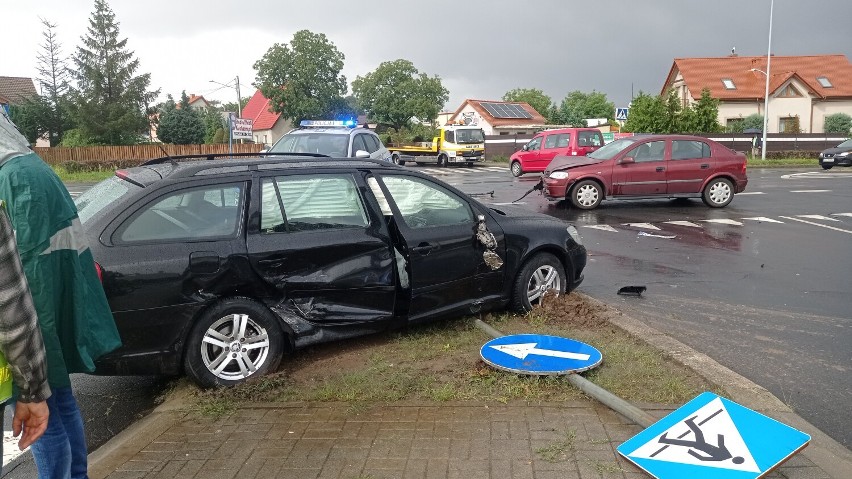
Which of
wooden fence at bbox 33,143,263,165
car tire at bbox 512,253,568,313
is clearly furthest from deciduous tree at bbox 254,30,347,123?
car tire at bbox 512,253,568,313

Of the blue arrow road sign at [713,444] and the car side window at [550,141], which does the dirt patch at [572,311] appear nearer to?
the blue arrow road sign at [713,444]

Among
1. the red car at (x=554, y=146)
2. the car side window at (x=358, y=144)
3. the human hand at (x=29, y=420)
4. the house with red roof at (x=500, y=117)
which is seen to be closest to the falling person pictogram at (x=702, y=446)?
the human hand at (x=29, y=420)

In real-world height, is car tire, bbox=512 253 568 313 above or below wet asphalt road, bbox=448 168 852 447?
above

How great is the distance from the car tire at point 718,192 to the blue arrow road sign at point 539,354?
1216 centimetres

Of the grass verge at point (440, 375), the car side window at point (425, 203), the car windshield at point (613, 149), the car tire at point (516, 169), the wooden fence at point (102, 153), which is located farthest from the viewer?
the wooden fence at point (102, 153)

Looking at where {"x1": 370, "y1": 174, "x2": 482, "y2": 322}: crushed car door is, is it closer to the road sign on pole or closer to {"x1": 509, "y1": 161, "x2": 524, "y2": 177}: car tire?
{"x1": 509, "y1": 161, "x2": 524, "y2": 177}: car tire

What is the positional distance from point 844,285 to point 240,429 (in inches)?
287

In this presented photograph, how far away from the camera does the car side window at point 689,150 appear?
52.4 feet

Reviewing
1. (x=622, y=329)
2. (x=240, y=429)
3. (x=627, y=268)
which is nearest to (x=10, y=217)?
(x=240, y=429)

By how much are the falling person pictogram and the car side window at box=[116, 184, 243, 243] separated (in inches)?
123

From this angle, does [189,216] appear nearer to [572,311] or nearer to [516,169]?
[572,311]

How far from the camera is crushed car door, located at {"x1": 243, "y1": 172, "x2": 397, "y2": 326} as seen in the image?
500 cm

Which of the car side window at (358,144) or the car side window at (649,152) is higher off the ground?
the car side window at (358,144)

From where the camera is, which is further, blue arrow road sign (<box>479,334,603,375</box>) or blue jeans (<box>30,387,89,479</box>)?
blue arrow road sign (<box>479,334,603,375</box>)
